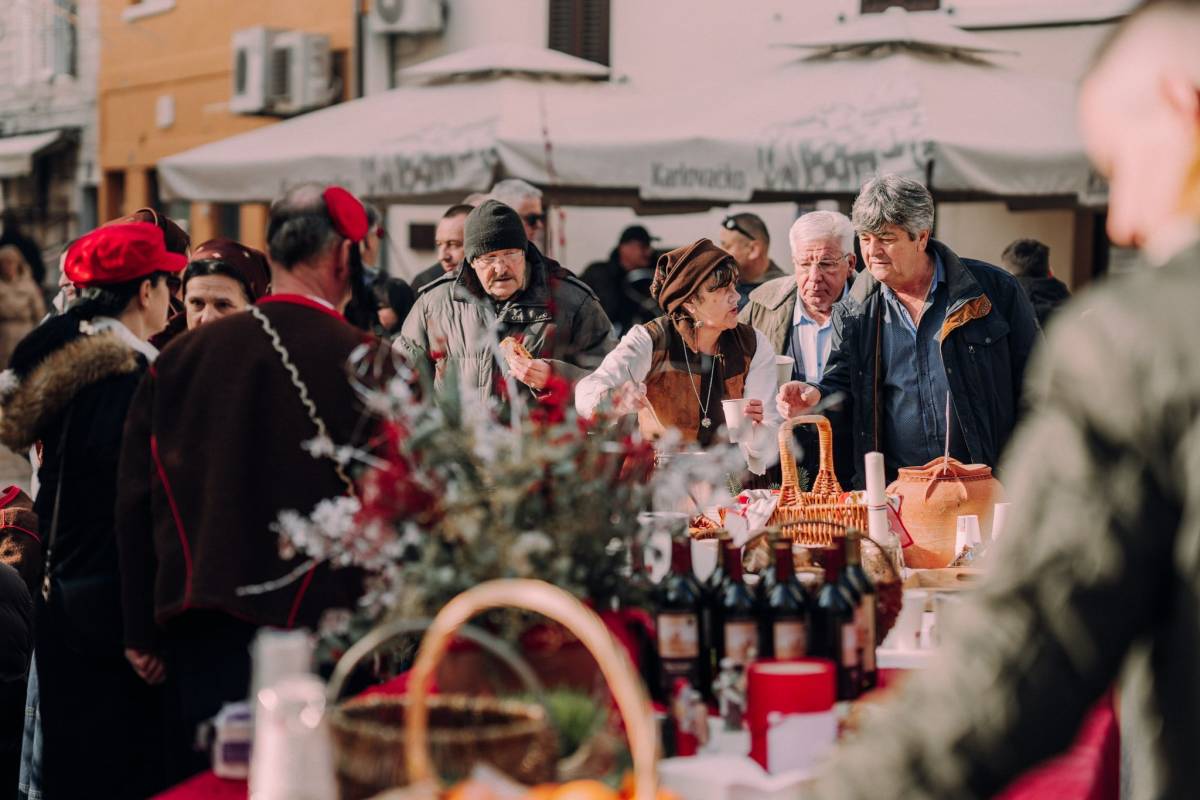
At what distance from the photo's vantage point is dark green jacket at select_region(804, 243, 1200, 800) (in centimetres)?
152

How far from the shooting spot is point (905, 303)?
564cm

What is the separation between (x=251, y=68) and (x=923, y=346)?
12.0 m

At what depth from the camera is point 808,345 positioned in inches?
271

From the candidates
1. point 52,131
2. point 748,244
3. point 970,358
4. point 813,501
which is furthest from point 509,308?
point 52,131

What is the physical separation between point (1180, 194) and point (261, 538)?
2233 millimetres

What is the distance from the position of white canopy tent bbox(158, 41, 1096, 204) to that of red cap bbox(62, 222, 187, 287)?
440 centimetres

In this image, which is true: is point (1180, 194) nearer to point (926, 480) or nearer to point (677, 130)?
point (926, 480)

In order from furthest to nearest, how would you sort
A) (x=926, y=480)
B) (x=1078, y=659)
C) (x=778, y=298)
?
1. (x=778, y=298)
2. (x=926, y=480)
3. (x=1078, y=659)

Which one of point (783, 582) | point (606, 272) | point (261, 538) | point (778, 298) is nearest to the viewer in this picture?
point (783, 582)

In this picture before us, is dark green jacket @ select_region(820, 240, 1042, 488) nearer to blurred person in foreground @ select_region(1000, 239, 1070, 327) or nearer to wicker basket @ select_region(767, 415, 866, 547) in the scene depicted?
wicker basket @ select_region(767, 415, 866, 547)

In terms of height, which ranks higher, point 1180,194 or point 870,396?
point 1180,194

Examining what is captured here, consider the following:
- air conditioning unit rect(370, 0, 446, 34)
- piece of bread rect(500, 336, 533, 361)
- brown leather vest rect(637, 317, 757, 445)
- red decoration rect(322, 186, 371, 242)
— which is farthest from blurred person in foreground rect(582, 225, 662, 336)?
red decoration rect(322, 186, 371, 242)

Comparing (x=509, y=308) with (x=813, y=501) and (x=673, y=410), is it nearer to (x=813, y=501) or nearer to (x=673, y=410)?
(x=673, y=410)

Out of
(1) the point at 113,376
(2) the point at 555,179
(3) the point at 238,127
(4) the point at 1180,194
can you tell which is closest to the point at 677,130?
(2) the point at 555,179
